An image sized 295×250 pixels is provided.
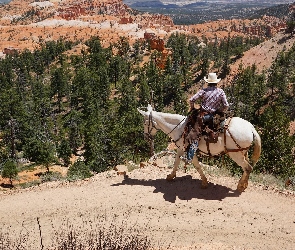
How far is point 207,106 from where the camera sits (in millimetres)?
10930

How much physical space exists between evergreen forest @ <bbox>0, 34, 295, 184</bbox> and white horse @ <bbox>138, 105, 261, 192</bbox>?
6931 millimetres

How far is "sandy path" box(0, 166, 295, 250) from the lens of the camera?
933 cm

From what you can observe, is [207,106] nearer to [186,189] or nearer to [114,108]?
[186,189]

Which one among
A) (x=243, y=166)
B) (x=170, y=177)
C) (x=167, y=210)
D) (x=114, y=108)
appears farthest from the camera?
Result: (x=114, y=108)

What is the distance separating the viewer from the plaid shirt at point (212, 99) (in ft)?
35.5

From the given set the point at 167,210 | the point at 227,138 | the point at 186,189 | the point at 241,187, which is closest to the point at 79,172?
the point at 186,189

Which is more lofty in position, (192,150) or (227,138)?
(227,138)

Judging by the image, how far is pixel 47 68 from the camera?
109188mm

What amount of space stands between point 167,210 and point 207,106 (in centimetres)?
366

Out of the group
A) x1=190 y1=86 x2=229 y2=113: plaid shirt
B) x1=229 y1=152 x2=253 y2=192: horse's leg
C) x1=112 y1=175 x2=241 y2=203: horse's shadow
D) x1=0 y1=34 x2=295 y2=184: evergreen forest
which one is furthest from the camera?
x1=0 y1=34 x2=295 y2=184: evergreen forest

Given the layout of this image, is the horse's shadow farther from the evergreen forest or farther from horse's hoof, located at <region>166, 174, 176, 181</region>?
the evergreen forest

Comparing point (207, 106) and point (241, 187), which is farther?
point (241, 187)

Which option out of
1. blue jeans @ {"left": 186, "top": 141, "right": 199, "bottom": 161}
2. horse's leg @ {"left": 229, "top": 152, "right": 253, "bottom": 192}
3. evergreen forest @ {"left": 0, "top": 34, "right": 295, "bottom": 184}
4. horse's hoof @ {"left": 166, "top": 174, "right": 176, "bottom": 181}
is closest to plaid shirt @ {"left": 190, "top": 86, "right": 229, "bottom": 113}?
blue jeans @ {"left": 186, "top": 141, "right": 199, "bottom": 161}

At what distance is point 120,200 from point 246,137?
476 cm
